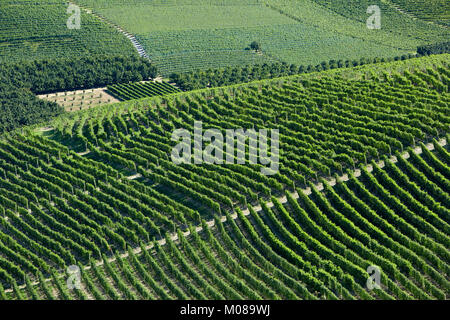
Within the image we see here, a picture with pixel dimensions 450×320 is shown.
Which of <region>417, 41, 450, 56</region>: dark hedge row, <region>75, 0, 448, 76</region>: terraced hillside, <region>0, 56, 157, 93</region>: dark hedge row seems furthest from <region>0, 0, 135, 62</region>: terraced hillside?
<region>417, 41, 450, 56</region>: dark hedge row

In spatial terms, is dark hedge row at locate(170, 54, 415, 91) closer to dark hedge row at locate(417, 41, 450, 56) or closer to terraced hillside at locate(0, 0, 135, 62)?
Answer: dark hedge row at locate(417, 41, 450, 56)

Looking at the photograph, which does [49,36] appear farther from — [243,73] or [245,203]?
[245,203]

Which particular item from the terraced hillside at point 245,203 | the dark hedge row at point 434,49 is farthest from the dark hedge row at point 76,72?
the dark hedge row at point 434,49

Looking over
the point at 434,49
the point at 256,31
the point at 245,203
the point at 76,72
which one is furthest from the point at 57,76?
the point at 434,49

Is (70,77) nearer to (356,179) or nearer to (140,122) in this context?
(140,122)

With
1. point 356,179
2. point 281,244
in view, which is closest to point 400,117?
point 356,179

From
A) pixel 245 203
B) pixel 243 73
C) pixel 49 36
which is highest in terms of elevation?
pixel 49 36
